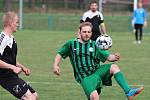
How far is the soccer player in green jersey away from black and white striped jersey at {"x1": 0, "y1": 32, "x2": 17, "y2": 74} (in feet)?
2.84

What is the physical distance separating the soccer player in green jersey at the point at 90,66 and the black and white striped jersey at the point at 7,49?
87cm

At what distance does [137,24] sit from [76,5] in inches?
1068

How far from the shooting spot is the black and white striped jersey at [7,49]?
8562 millimetres

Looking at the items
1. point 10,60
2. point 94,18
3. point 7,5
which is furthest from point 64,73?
point 7,5

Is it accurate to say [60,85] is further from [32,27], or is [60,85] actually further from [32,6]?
[32,6]

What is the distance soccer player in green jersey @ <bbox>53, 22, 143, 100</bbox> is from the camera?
30.3ft

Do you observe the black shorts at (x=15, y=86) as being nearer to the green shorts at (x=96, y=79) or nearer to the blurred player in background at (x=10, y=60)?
the blurred player in background at (x=10, y=60)

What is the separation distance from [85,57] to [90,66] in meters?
0.16

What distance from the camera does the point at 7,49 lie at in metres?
8.64

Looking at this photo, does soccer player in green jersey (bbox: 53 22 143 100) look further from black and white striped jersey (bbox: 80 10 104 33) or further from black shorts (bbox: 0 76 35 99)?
black and white striped jersey (bbox: 80 10 104 33)

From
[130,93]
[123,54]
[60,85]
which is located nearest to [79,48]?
[130,93]

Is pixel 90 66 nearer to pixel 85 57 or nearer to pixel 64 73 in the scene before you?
pixel 85 57

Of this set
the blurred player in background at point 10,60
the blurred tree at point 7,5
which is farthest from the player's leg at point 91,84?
the blurred tree at point 7,5

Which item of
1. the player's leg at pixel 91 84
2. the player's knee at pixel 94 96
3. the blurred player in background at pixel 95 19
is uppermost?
the blurred player in background at pixel 95 19
